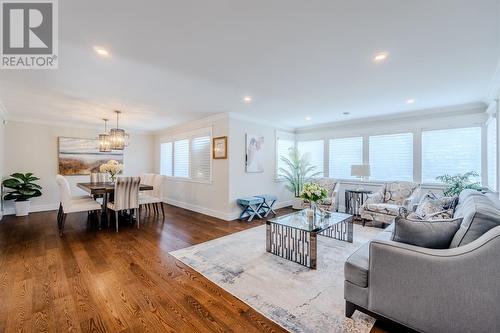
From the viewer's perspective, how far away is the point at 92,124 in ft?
20.6

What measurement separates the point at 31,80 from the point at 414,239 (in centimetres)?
489

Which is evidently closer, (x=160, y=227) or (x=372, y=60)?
(x=372, y=60)

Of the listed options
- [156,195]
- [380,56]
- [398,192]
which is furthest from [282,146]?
[380,56]

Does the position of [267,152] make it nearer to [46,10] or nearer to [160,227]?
[160,227]

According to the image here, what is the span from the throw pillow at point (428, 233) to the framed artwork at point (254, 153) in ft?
12.7

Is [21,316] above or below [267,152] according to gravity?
below

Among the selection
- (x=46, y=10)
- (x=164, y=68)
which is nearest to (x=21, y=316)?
(x=46, y=10)

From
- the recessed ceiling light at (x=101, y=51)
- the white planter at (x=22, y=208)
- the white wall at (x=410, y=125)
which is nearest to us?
the recessed ceiling light at (x=101, y=51)

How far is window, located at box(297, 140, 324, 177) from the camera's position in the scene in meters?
6.36

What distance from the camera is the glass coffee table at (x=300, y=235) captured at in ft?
8.98

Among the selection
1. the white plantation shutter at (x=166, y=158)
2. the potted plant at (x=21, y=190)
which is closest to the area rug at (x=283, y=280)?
the white plantation shutter at (x=166, y=158)

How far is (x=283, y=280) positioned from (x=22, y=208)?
6.35 metres

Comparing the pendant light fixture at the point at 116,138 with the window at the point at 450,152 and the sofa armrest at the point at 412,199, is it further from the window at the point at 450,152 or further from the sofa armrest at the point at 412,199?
the window at the point at 450,152

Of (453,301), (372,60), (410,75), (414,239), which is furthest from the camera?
(410,75)
